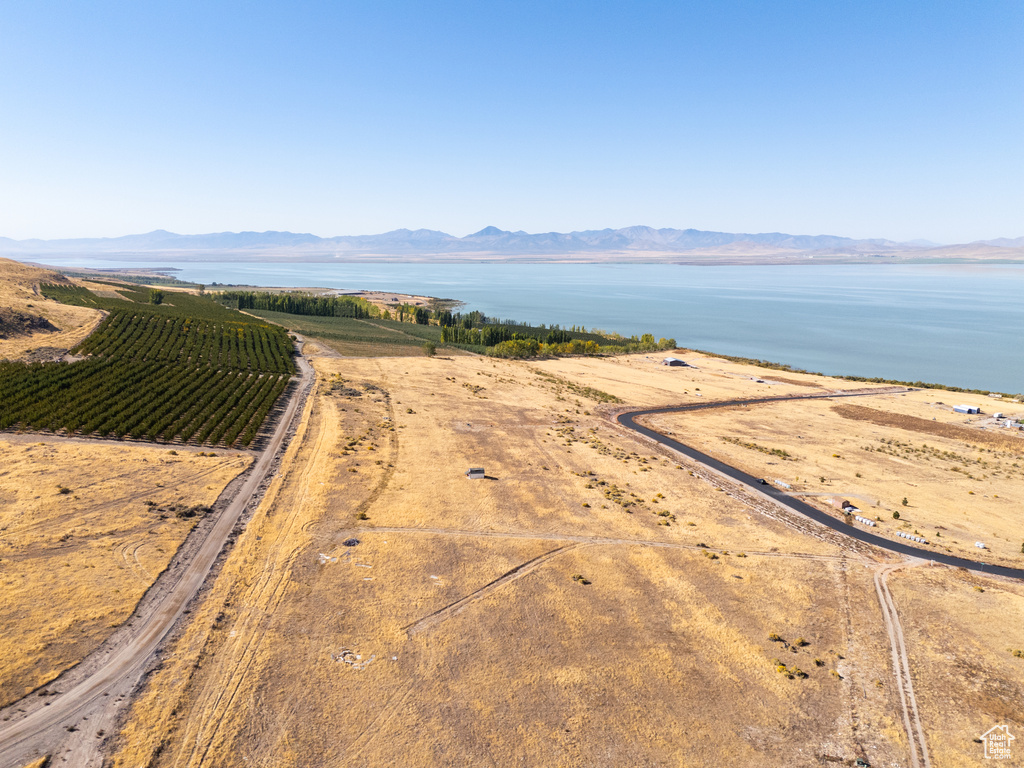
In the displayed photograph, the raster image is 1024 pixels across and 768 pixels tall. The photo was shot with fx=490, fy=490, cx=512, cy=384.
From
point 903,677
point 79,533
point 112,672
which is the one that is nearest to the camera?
point 112,672

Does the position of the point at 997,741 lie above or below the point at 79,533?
below

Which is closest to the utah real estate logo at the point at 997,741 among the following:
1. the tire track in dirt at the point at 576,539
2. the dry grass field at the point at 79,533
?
the tire track in dirt at the point at 576,539

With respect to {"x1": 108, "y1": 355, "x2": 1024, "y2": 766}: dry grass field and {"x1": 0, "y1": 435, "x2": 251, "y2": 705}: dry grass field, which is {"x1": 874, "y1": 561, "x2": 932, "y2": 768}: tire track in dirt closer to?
{"x1": 108, "y1": 355, "x2": 1024, "y2": 766}: dry grass field

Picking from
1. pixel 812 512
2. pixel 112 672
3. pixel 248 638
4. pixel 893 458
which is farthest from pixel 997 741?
pixel 893 458

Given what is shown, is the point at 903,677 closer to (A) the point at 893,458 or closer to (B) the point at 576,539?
(B) the point at 576,539

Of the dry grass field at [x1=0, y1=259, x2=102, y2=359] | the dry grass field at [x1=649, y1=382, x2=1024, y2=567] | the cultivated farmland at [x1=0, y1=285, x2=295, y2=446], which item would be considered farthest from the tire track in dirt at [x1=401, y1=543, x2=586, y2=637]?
the dry grass field at [x1=0, y1=259, x2=102, y2=359]

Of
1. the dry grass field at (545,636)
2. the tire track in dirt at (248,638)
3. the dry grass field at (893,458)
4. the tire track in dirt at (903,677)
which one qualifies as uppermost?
the tire track in dirt at (248,638)

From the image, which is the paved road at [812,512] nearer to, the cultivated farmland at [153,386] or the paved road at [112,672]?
the paved road at [112,672]
